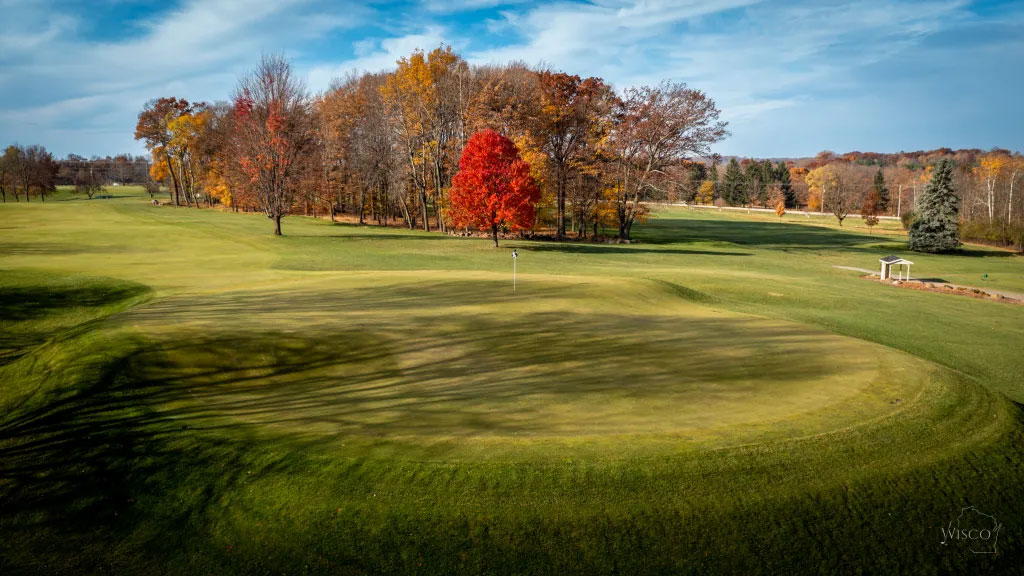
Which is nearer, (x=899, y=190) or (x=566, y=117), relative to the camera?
(x=566, y=117)

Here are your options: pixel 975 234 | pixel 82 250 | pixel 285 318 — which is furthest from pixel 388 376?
pixel 975 234

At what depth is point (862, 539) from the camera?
734cm

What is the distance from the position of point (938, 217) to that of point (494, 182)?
51469mm

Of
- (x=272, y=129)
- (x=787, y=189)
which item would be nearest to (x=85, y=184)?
(x=272, y=129)

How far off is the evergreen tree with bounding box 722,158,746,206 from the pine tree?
86.6 meters

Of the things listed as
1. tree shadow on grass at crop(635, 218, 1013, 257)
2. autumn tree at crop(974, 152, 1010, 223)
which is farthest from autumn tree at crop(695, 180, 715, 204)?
autumn tree at crop(974, 152, 1010, 223)

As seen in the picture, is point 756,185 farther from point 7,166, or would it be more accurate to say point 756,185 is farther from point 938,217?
point 7,166

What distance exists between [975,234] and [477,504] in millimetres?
87578

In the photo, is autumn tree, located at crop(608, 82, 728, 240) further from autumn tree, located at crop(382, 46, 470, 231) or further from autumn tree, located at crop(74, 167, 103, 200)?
autumn tree, located at crop(74, 167, 103, 200)

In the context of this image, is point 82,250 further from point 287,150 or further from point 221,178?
point 221,178

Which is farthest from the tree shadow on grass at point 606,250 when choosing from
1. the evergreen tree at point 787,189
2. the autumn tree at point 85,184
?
the autumn tree at point 85,184

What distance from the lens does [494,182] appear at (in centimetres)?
4444

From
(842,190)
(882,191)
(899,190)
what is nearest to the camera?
(842,190)

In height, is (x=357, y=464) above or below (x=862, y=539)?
above
